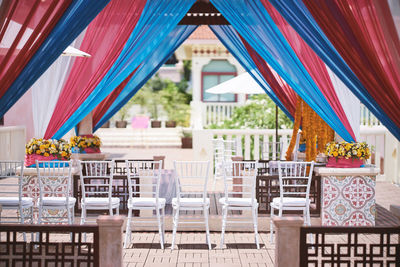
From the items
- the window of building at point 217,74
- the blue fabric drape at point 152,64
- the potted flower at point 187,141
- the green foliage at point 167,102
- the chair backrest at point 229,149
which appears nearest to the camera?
the blue fabric drape at point 152,64

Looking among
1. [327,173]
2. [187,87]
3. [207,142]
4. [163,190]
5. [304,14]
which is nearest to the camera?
[304,14]

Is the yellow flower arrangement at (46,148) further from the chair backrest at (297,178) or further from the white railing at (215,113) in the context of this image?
the white railing at (215,113)

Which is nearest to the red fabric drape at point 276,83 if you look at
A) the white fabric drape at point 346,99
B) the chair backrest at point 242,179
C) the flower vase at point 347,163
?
the chair backrest at point 242,179

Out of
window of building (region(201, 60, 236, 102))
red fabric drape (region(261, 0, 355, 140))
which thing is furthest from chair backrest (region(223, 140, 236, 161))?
window of building (region(201, 60, 236, 102))

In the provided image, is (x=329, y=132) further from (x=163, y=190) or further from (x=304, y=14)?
(x=304, y=14)

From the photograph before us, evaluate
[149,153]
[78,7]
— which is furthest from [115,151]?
[78,7]

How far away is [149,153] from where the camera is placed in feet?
51.4

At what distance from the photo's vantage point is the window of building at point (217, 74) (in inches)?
746

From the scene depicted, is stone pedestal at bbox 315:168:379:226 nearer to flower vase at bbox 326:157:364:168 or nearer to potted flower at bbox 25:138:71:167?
flower vase at bbox 326:157:364:168

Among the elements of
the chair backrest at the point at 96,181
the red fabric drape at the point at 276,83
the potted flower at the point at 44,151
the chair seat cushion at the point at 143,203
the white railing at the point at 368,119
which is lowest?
the chair seat cushion at the point at 143,203

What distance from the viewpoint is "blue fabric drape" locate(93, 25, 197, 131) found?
802cm

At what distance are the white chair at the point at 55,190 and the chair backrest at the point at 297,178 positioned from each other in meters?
2.27

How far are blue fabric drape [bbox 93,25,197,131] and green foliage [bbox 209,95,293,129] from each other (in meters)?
4.83

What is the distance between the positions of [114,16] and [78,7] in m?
1.84
